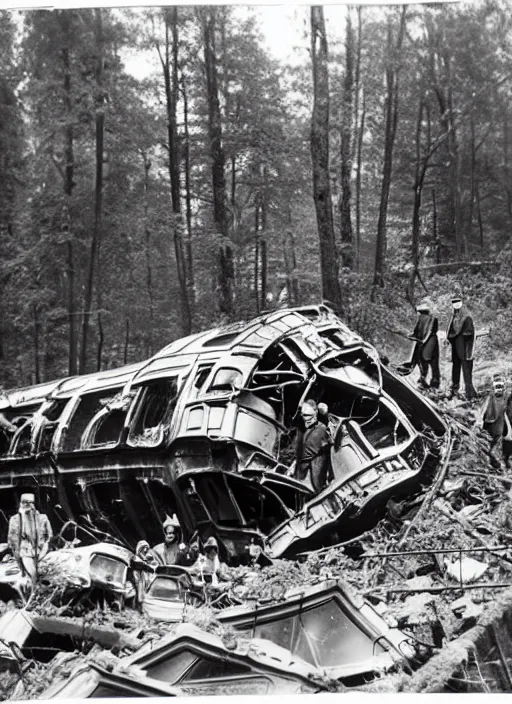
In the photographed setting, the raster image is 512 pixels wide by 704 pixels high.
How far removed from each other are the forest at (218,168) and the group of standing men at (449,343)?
10.9 inches

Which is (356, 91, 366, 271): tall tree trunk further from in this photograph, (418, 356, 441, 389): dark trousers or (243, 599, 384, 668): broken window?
(243, 599, 384, 668): broken window

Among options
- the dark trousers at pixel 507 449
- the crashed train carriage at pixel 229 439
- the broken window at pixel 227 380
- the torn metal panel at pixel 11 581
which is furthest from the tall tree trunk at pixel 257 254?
the torn metal panel at pixel 11 581

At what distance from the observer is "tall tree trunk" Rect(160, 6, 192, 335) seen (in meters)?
6.03

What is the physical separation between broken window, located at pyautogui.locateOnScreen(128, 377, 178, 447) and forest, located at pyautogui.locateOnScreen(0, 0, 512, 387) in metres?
0.37

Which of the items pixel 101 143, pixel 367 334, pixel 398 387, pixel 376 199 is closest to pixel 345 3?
pixel 376 199

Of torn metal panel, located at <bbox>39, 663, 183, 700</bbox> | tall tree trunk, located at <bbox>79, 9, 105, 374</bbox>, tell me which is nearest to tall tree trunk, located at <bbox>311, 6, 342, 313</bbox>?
tall tree trunk, located at <bbox>79, 9, 105, 374</bbox>

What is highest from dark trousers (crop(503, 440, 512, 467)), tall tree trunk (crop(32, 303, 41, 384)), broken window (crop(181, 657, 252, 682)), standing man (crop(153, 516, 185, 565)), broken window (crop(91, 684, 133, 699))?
tall tree trunk (crop(32, 303, 41, 384))

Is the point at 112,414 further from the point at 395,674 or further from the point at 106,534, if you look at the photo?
the point at 395,674

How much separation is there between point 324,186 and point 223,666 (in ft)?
12.8

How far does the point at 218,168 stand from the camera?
6188 millimetres

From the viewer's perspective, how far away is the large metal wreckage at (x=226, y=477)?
506cm

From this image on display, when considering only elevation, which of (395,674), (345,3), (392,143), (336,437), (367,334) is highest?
(345,3)

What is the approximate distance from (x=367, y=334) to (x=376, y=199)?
1.18 metres

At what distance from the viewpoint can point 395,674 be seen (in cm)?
495
